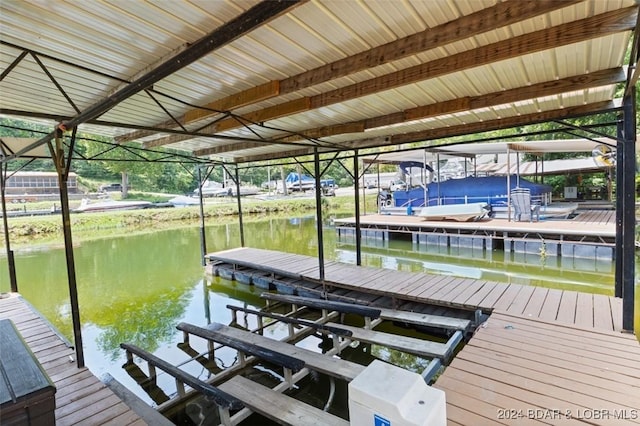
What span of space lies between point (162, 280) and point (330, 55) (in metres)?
7.47

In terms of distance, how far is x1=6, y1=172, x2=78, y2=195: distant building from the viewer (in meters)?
25.5

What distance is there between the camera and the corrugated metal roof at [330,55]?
1.96m

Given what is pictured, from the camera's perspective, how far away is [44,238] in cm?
1534

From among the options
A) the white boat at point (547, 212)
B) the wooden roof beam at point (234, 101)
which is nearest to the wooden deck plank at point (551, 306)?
the wooden roof beam at point (234, 101)

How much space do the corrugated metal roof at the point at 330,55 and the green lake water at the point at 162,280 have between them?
3.32 m

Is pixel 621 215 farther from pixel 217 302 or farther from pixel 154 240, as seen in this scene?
pixel 154 240

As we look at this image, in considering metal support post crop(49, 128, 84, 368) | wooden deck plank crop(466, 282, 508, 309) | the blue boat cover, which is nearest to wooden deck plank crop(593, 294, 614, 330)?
wooden deck plank crop(466, 282, 508, 309)

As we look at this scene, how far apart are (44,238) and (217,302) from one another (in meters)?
13.6

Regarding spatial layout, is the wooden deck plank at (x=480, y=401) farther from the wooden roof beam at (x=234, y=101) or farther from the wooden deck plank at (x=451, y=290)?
the wooden roof beam at (x=234, y=101)

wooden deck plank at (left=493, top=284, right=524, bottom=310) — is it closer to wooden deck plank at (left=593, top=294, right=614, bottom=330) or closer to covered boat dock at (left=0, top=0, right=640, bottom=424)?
covered boat dock at (left=0, top=0, right=640, bottom=424)

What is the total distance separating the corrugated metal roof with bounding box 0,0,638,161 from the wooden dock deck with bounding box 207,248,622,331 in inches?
94.3

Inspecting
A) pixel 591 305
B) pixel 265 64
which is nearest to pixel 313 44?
pixel 265 64

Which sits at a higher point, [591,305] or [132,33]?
[132,33]

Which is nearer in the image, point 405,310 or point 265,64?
point 265,64
